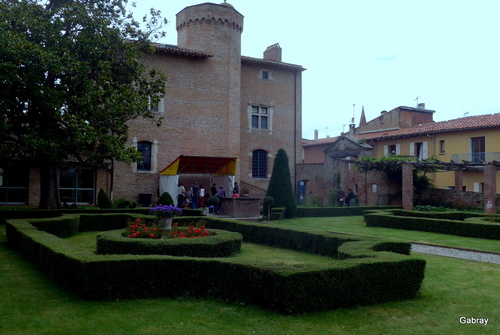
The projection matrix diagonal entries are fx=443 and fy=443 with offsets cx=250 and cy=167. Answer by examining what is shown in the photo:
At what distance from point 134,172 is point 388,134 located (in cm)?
2486

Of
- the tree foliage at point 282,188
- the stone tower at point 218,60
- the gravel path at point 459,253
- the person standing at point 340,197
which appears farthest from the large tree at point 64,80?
the person standing at point 340,197

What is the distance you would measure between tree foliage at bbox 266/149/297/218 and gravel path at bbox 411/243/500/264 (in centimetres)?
1066

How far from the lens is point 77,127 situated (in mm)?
17641

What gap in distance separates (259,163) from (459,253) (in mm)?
23318

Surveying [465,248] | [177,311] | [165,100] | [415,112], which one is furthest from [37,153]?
[415,112]

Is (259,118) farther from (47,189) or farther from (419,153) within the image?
(47,189)

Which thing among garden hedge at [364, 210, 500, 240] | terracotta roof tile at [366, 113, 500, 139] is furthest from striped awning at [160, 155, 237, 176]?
terracotta roof tile at [366, 113, 500, 139]

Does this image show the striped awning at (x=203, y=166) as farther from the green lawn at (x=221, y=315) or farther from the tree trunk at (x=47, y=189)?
the green lawn at (x=221, y=315)

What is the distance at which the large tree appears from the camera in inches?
663

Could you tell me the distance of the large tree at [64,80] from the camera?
16.8 meters

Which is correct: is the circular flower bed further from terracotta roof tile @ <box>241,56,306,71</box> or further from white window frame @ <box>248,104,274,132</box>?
terracotta roof tile @ <box>241,56,306,71</box>

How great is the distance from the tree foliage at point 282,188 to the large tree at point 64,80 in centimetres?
727

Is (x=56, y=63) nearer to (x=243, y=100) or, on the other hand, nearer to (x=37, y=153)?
(x=37, y=153)

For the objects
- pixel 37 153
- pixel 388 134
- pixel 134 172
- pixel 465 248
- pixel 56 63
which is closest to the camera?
pixel 465 248
